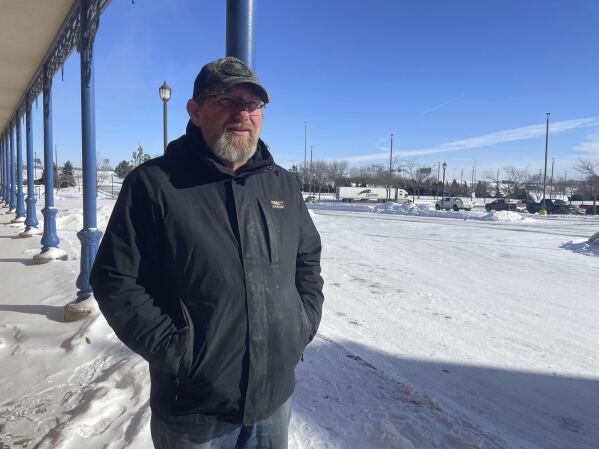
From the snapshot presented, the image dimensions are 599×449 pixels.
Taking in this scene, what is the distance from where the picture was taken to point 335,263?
32.5ft

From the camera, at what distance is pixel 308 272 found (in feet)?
6.30

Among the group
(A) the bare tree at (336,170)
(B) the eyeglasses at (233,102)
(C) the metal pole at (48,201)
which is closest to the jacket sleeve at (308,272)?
(B) the eyeglasses at (233,102)

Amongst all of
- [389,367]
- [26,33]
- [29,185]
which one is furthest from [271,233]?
[29,185]

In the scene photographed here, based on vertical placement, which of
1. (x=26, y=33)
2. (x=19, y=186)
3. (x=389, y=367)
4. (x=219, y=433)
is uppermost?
(x=26, y=33)

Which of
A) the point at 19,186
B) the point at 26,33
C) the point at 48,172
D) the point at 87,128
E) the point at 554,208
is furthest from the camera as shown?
the point at 554,208

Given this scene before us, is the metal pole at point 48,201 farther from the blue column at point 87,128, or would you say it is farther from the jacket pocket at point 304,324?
the jacket pocket at point 304,324

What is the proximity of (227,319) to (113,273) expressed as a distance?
43cm

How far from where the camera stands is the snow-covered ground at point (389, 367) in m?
2.92

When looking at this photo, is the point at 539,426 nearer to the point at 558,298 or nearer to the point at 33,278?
the point at 558,298

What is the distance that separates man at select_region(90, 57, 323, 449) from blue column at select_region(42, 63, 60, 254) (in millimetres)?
7922

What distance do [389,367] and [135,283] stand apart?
340 centimetres

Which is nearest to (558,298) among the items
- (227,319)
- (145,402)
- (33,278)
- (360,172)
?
(145,402)

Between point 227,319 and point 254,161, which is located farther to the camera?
point 254,161

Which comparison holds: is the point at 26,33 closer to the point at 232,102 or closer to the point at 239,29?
the point at 239,29
